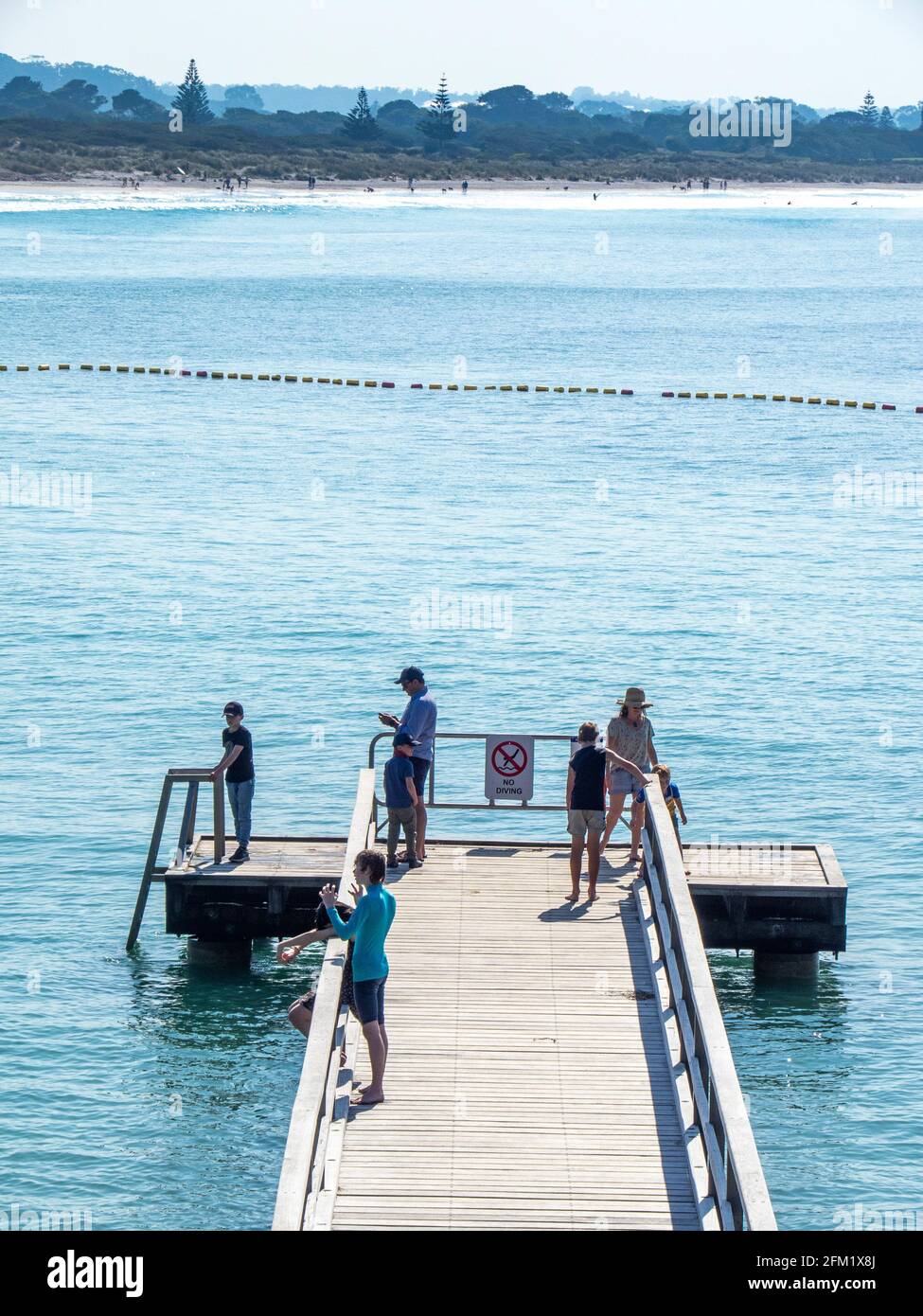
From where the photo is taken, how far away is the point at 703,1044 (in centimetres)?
1343

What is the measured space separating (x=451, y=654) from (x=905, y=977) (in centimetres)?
1757

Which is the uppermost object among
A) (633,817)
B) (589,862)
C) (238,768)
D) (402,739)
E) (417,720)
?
(417,720)

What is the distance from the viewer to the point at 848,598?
147 feet

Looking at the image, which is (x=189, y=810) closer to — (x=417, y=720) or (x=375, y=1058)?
(x=417, y=720)

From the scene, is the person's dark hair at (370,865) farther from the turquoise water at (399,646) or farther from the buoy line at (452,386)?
the buoy line at (452,386)

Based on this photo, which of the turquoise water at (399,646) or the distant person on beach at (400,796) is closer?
the distant person on beach at (400,796)

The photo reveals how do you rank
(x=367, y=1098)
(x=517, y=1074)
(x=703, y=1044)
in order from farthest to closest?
(x=517, y=1074) < (x=367, y=1098) < (x=703, y=1044)

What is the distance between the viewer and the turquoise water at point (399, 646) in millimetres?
19438

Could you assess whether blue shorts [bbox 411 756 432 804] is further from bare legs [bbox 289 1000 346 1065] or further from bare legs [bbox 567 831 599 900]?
bare legs [bbox 289 1000 346 1065]

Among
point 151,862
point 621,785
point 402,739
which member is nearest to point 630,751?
point 621,785

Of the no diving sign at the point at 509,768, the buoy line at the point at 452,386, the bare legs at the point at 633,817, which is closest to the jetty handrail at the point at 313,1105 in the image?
the bare legs at the point at 633,817

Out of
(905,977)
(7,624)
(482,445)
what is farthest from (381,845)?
(482,445)

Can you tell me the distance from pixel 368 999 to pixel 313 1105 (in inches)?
58.4

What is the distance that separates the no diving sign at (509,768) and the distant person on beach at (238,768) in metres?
2.59
